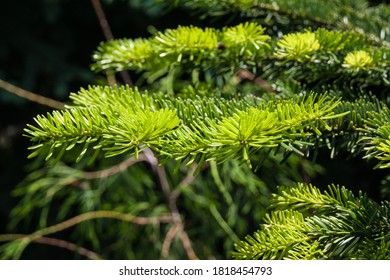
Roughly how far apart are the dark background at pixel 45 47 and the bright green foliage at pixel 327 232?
1.22 m

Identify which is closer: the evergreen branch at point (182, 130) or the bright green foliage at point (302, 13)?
the evergreen branch at point (182, 130)

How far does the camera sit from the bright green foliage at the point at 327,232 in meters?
0.49

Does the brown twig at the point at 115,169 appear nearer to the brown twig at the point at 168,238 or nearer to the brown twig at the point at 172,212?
the brown twig at the point at 172,212

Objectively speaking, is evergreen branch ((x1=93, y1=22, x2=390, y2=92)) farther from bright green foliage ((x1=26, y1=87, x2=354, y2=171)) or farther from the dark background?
the dark background

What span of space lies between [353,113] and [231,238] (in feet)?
2.60

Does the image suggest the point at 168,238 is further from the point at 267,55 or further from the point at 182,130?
the point at 182,130

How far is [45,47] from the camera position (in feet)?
6.05

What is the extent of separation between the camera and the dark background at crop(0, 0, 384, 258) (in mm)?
1809

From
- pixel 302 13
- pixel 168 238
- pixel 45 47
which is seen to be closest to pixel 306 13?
pixel 302 13

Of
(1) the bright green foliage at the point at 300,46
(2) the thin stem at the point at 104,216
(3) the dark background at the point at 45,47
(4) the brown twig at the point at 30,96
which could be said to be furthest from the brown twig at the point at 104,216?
(1) the bright green foliage at the point at 300,46

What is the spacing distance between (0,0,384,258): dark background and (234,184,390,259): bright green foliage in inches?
48.1

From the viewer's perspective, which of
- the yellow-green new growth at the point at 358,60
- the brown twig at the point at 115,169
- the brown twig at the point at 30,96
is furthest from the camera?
the brown twig at the point at 115,169

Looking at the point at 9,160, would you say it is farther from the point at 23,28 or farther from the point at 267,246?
the point at 267,246

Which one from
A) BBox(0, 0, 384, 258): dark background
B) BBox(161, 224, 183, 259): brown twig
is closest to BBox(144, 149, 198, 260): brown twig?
BBox(161, 224, 183, 259): brown twig
